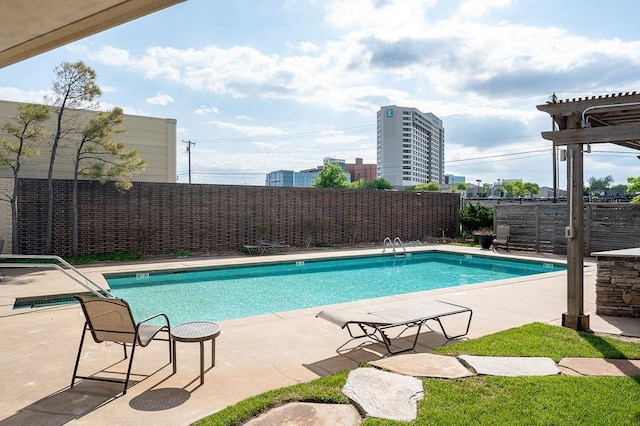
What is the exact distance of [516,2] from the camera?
623 cm

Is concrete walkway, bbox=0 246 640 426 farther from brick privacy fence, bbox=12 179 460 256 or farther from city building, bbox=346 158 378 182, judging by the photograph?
city building, bbox=346 158 378 182

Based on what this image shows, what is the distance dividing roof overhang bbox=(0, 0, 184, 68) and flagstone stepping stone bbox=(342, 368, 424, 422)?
269 cm

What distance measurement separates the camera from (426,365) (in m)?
3.82

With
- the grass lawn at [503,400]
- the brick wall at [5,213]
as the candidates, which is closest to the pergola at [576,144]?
the grass lawn at [503,400]

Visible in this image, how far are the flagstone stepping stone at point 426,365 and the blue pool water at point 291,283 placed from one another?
3.72 metres

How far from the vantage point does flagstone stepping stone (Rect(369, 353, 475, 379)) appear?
362cm

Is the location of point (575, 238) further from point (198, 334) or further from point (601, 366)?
point (198, 334)

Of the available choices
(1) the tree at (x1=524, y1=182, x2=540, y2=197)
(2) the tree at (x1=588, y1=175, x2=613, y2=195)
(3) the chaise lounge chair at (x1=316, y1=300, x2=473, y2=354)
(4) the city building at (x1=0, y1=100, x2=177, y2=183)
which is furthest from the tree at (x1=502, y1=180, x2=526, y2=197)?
(3) the chaise lounge chair at (x1=316, y1=300, x2=473, y2=354)

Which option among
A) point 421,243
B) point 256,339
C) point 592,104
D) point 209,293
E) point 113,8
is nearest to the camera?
point 113,8

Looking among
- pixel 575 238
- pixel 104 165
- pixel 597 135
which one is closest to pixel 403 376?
pixel 575 238

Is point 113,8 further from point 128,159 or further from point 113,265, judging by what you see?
point 128,159

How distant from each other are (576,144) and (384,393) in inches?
155

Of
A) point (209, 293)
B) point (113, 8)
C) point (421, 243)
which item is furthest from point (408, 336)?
point (421, 243)

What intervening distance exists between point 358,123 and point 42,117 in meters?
62.4
